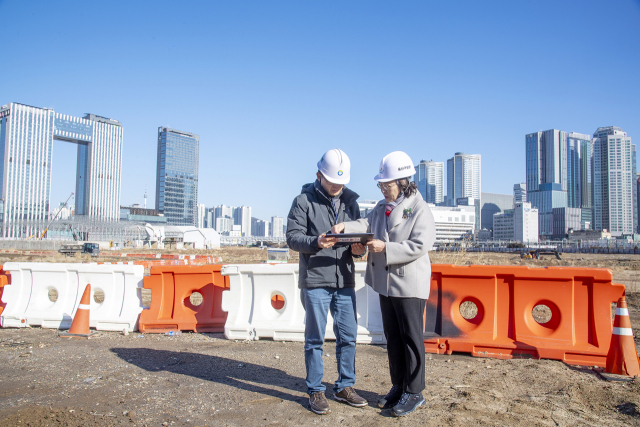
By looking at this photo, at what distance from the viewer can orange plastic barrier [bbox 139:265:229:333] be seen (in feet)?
22.4

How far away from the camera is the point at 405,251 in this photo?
3314 millimetres

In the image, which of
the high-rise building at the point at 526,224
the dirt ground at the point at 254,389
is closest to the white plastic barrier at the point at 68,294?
the dirt ground at the point at 254,389

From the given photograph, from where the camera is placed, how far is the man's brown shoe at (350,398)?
11.6 feet

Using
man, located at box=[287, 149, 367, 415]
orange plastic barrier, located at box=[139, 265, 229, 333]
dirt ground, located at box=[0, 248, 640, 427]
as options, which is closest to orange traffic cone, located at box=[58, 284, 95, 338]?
dirt ground, located at box=[0, 248, 640, 427]

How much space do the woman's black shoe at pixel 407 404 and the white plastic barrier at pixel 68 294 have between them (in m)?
5.07

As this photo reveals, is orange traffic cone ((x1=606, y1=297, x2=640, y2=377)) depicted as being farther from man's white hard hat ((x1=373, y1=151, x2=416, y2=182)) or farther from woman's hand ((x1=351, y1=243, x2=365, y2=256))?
woman's hand ((x1=351, y1=243, x2=365, y2=256))

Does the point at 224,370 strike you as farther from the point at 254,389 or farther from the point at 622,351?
the point at 622,351

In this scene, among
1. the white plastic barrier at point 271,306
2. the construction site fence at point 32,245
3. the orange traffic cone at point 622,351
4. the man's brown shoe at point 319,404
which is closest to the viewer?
the man's brown shoe at point 319,404

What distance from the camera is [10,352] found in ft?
18.2

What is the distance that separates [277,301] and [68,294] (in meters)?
3.72

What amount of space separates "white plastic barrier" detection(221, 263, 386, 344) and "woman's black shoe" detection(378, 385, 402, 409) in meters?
2.39

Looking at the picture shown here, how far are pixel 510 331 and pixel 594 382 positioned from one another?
4.07 ft

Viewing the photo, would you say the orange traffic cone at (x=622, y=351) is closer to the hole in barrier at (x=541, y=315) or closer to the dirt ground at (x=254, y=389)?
the dirt ground at (x=254, y=389)

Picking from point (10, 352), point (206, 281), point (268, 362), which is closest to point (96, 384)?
point (268, 362)
